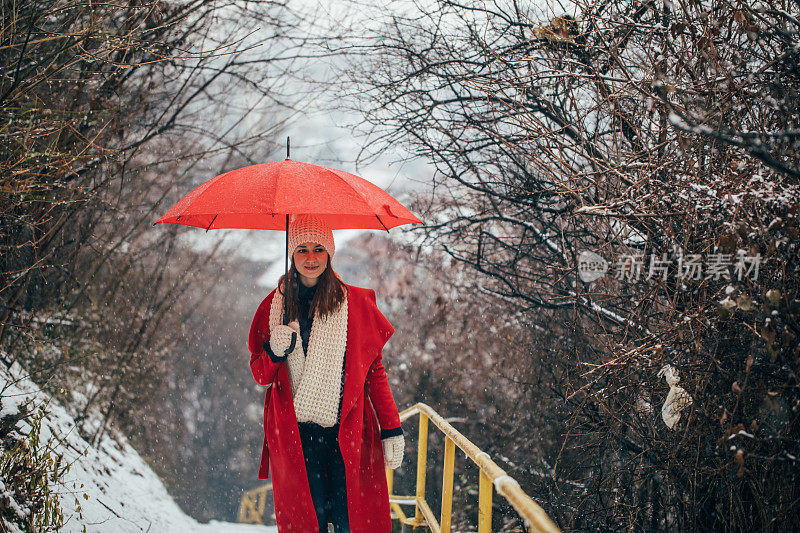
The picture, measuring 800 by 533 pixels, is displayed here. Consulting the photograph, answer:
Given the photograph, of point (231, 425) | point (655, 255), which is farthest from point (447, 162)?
point (231, 425)

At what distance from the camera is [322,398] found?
262cm

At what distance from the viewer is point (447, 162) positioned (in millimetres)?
5637

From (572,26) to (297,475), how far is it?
3.76 meters

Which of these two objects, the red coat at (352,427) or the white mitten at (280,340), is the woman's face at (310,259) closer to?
the red coat at (352,427)

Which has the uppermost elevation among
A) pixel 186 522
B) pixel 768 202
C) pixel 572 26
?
pixel 572 26

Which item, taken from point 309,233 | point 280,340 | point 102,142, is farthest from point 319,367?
point 102,142

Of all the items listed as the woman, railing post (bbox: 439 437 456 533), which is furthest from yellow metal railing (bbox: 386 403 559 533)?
the woman

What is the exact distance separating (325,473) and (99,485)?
3945 millimetres

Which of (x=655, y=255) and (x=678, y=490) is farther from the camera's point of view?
(x=655, y=255)

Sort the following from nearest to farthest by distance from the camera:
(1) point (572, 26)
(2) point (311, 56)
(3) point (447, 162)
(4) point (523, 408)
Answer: (1) point (572, 26), (3) point (447, 162), (2) point (311, 56), (4) point (523, 408)

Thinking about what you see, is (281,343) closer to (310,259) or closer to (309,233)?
(310,259)

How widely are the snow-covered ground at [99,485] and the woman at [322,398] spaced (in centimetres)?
189

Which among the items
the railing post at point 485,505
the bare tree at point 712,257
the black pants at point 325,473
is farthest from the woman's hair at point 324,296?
the bare tree at point 712,257

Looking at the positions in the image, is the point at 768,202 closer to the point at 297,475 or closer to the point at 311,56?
the point at 297,475
